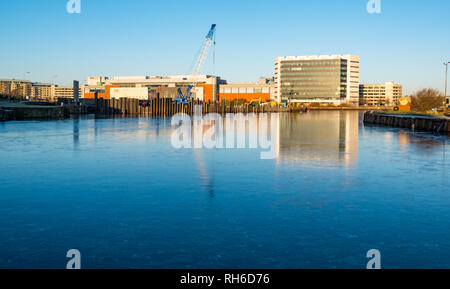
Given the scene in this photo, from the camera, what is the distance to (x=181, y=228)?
13.0 meters

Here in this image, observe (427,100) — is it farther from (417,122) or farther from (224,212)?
(224,212)

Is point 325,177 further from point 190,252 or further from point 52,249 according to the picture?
point 52,249

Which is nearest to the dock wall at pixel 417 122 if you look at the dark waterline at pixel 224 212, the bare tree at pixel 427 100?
the bare tree at pixel 427 100

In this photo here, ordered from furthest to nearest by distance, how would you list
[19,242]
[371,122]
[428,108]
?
1. [428,108]
2. [371,122]
3. [19,242]

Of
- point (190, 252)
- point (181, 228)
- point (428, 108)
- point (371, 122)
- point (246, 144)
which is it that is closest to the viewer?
point (190, 252)

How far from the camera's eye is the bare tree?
3856 inches

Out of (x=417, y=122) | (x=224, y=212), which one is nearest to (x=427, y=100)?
(x=417, y=122)

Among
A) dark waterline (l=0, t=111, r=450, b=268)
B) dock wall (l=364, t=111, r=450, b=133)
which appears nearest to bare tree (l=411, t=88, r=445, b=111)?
dock wall (l=364, t=111, r=450, b=133)

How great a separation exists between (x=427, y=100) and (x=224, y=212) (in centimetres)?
9531

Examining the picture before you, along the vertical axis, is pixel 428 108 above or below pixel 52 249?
above

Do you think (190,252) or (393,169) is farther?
(393,169)

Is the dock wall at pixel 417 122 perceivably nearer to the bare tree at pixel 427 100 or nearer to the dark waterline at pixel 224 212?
the bare tree at pixel 427 100
